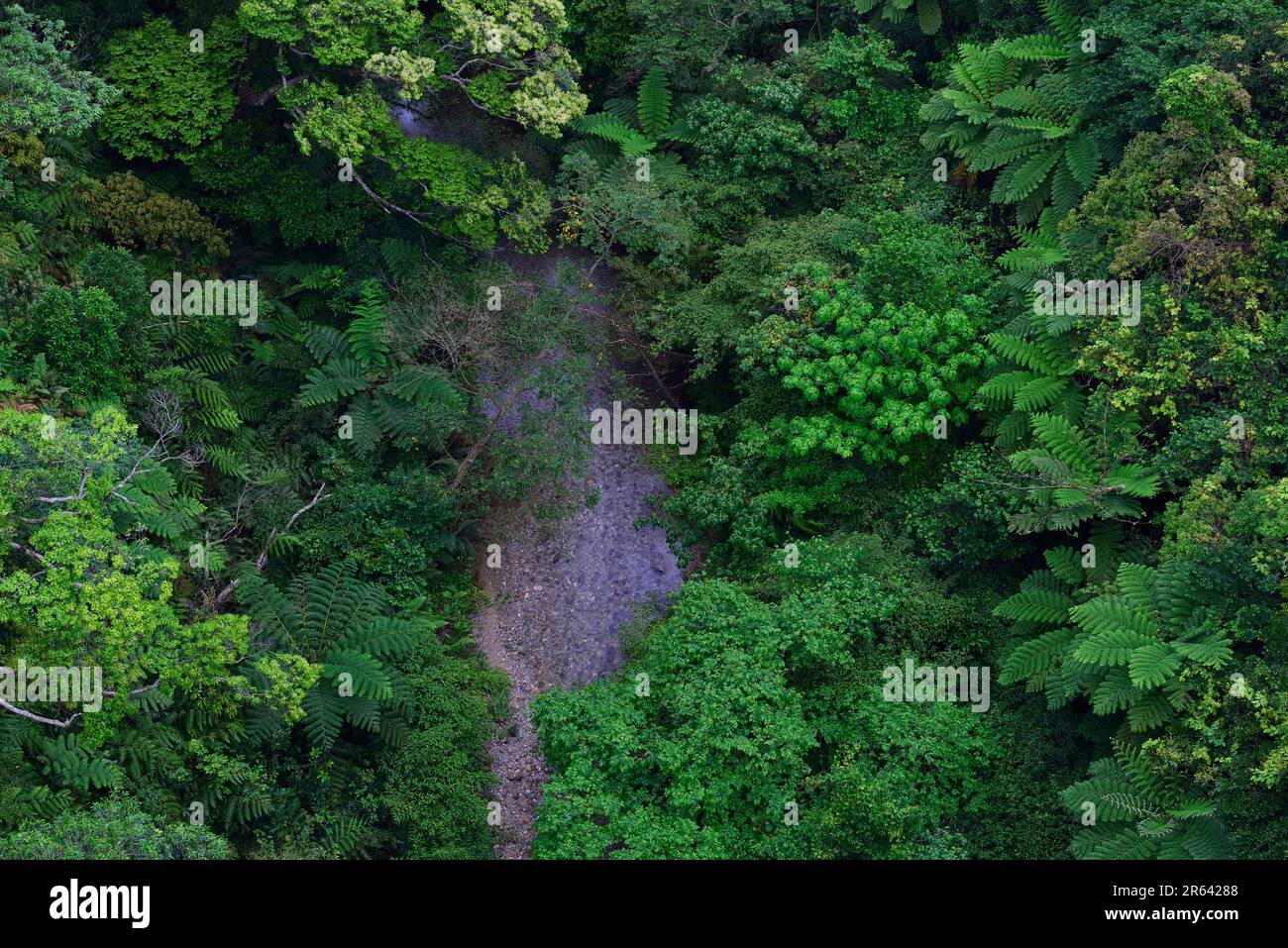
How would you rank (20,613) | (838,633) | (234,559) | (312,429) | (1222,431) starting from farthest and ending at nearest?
(312,429)
(234,559)
(838,633)
(1222,431)
(20,613)

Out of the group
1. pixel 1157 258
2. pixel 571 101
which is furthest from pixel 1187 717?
pixel 571 101

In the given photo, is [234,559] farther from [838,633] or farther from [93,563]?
[838,633]

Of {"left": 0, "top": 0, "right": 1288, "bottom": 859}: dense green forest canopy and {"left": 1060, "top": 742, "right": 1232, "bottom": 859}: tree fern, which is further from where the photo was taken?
{"left": 0, "top": 0, "right": 1288, "bottom": 859}: dense green forest canopy

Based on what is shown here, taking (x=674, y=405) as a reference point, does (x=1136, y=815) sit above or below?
below

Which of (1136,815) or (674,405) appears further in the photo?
(674,405)

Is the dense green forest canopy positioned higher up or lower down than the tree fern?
higher up

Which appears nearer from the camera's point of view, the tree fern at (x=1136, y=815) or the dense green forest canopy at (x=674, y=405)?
the tree fern at (x=1136, y=815)

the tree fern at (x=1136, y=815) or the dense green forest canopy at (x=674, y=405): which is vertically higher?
the dense green forest canopy at (x=674, y=405)
